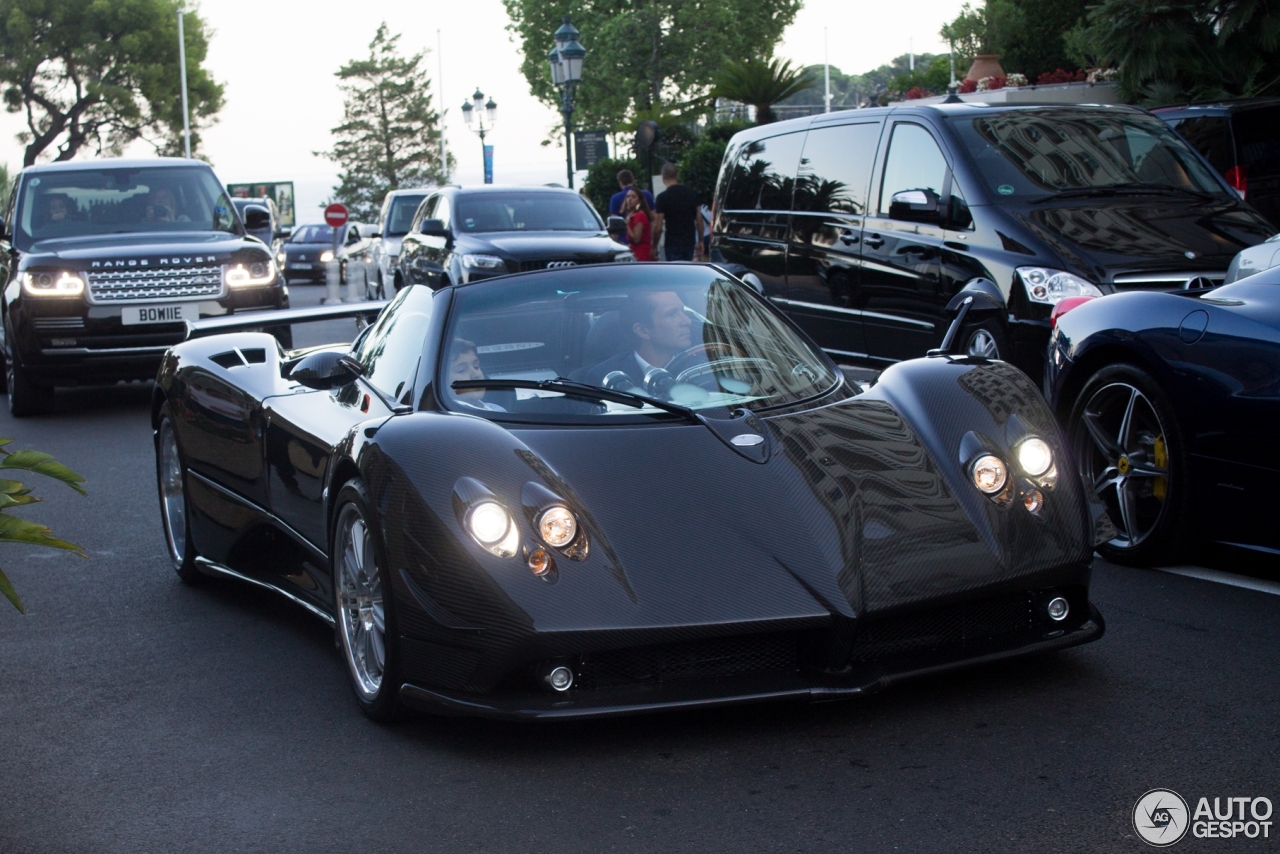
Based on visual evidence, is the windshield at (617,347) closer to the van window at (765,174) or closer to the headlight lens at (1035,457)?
the headlight lens at (1035,457)

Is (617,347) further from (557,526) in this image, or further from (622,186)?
(622,186)

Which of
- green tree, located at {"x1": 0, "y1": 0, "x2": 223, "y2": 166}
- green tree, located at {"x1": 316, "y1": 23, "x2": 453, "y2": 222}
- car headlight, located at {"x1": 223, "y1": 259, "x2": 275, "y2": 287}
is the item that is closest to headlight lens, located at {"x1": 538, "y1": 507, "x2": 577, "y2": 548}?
car headlight, located at {"x1": 223, "y1": 259, "x2": 275, "y2": 287}

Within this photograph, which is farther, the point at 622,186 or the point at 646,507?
the point at 622,186

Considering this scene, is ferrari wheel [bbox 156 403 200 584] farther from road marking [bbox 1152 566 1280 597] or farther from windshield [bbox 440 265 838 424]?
road marking [bbox 1152 566 1280 597]

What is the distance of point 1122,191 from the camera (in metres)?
8.70

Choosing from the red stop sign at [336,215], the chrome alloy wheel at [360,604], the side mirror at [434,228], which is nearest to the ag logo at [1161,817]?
the chrome alloy wheel at [360,604]

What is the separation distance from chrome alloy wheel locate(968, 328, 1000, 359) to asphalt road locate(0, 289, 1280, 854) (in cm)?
334

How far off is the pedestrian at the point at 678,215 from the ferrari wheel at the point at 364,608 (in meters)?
13.2

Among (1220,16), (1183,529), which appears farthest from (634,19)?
(1183,529)

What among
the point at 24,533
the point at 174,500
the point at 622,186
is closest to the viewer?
the point at 24,533

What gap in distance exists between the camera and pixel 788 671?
3768mm

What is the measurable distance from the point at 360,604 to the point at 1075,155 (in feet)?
20.2

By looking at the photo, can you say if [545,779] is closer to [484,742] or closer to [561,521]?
[484,742]

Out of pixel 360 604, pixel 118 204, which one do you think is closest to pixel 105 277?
pixel 118 204
